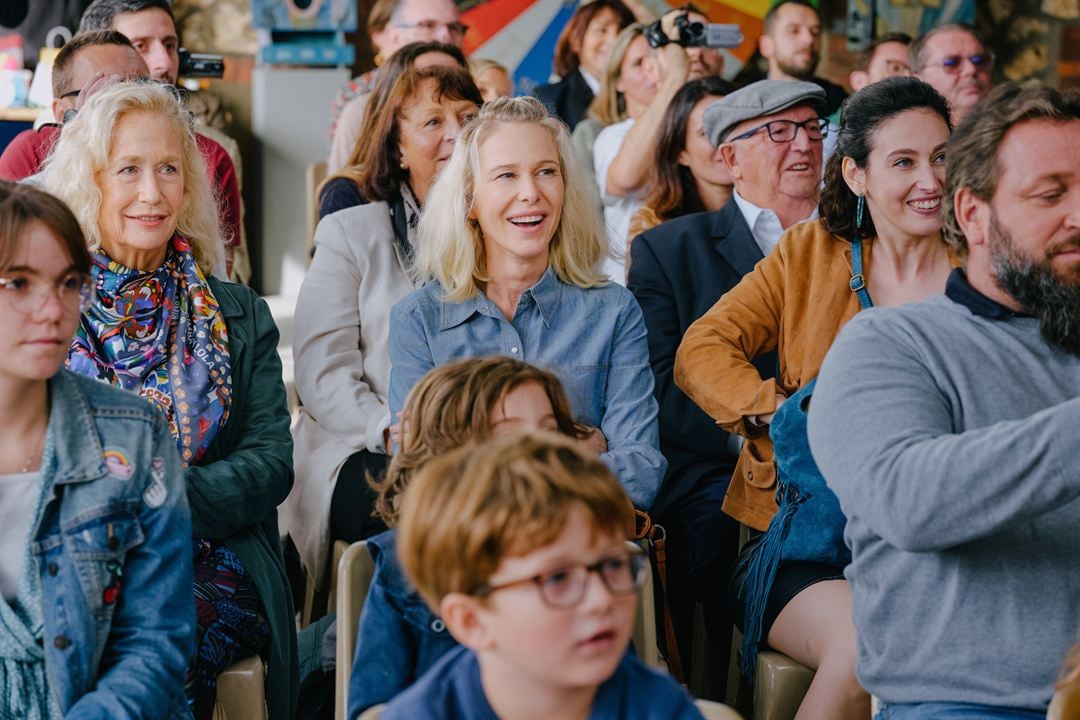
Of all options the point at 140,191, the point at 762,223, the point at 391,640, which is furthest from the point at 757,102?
the point at 391,640

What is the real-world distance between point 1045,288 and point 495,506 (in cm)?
81

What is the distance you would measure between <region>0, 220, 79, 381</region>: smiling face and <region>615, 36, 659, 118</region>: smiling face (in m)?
3.30

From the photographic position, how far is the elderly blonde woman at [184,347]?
223 cm

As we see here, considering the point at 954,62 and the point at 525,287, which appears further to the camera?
the point at 954,62

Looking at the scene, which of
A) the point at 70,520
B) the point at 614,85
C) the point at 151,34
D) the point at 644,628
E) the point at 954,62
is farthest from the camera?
the point at 614,85

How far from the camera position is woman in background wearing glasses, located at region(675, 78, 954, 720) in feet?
7.97

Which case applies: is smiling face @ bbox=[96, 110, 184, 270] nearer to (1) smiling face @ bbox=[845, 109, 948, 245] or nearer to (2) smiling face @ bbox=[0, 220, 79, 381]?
(2) smiling face @ bbox=[0, 220, 79, 381]

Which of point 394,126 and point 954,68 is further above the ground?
point 954,68

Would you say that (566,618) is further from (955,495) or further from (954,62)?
(954,62)

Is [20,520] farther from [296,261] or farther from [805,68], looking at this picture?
[296,261]

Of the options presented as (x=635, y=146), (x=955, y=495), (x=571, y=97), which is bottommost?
(x=955, y=495)

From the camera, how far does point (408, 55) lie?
3.42 m

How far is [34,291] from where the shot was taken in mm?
1602

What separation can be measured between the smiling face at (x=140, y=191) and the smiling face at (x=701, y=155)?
1.60 metres
